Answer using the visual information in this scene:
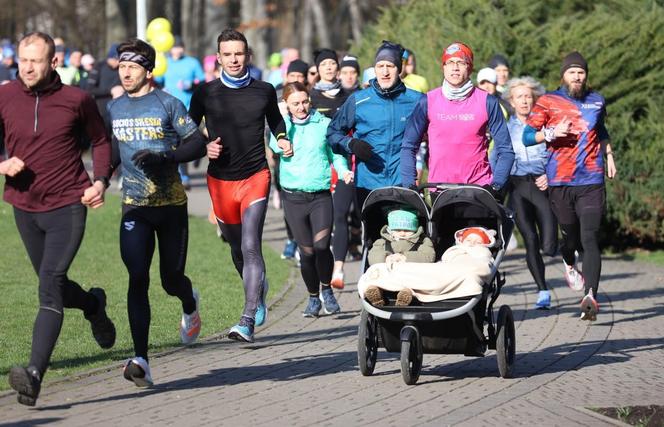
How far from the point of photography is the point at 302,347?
35.0ft

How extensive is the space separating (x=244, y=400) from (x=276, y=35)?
6726 centimetres

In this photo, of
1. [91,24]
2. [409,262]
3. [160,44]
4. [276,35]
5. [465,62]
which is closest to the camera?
[409,262]

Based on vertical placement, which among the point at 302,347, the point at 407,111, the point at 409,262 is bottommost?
the point at 302,347

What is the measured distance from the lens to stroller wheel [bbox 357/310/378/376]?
920cm

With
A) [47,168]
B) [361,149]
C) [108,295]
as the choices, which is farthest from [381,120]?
[47,168]

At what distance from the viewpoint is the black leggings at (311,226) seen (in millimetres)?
11961

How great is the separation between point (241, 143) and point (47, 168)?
2330 millimetres

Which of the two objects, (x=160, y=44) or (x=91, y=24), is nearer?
(x=160, y=44)

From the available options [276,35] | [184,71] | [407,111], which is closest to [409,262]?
[407,111]

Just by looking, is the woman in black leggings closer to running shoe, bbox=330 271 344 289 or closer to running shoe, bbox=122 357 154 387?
running shoe, bbox=330 271 344 289

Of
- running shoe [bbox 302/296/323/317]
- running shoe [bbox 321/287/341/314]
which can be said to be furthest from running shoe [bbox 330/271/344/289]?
running shoe [bbox 302/296/323/317]

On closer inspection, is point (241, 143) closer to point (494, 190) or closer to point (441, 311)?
point (494, 190)

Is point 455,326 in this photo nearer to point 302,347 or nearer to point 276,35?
point 302,347

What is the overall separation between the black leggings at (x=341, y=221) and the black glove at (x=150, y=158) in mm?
4863
